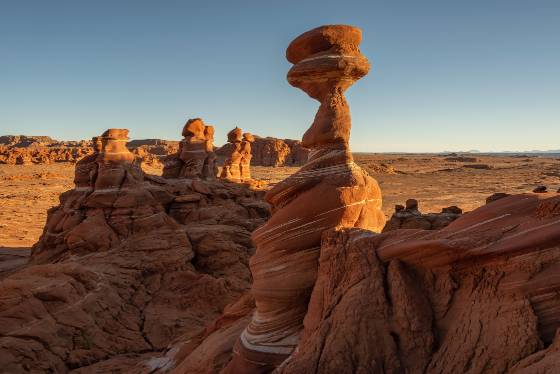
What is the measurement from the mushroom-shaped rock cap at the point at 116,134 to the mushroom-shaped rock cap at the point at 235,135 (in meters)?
17.3

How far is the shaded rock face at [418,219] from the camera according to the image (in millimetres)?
17047

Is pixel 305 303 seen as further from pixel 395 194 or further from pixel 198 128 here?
pixel 395 194

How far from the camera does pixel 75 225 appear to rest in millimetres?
17047

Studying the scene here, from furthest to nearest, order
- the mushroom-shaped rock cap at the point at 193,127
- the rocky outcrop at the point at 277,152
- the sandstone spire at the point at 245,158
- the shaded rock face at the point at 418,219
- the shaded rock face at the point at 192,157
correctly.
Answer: the rocky outcrop at the point at 277,152 → the sandstone spire at the point at 245,158 → the mushroom-shaped rock cap at the point at 193,127 → the shaded rock face at the point at 192,157 → the shaded rock face at the point at 418,219

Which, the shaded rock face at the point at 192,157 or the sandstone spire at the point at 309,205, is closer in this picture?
the sandstone spire at the point at 309,205

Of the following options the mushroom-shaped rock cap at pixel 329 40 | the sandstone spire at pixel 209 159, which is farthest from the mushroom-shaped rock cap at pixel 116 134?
the mushroom-shaped rock cap at pixel 329 40

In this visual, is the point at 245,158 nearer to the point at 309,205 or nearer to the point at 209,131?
the point at 209,131

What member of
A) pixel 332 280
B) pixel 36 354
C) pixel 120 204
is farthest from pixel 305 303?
pixel 120 204

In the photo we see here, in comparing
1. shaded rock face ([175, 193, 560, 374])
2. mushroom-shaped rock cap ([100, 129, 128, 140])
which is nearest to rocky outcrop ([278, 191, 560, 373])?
shaded rock face ([175, 193, 560, 374])

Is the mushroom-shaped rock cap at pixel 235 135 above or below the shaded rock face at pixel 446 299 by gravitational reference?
above

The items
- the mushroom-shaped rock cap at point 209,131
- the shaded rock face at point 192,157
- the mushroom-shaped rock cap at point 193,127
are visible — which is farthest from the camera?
the mushroom-shaped rock cap at point 209,131

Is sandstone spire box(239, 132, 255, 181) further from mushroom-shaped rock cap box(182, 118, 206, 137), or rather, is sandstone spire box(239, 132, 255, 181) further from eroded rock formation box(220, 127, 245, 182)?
mushroom-shaped rock cap box(182, 118, 206, 137)

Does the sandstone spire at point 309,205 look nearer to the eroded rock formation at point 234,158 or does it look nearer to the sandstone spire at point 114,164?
the sandstone spire at point 114,164

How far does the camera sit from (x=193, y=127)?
27.0 m
